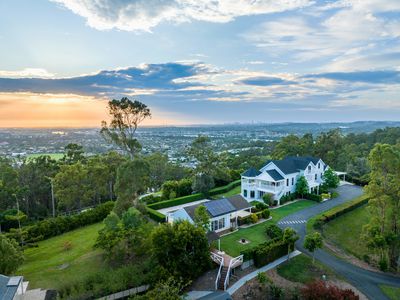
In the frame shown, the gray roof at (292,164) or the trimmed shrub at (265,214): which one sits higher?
the gray roof at (292,164)

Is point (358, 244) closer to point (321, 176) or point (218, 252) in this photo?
point (218, 252)

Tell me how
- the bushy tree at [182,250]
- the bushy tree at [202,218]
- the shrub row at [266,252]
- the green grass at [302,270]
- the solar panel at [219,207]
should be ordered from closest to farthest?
the bushy tree at [182,250]
the green grass at [302,270]
the shrub row at [266,252]
the bushy tree at [202,218]
the solar panel at [219,207]

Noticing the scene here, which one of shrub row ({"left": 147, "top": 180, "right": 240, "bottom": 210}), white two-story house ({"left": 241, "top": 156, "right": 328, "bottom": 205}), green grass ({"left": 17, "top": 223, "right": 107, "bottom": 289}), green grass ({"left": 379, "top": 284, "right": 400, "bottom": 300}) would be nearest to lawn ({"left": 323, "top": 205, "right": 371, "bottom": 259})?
green grass ({"left": 379, "top": 284, "right": 400, "bottom": 300})

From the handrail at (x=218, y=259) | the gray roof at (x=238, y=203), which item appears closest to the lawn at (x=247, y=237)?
the handrail at (x=218, y=259)

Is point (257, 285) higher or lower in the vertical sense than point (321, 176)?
lower

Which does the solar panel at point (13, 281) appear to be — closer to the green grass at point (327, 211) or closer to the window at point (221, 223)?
the window at point (221, 223)

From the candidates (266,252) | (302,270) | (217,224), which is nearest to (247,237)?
(217,224)

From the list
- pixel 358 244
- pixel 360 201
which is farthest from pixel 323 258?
pixel 360 201
